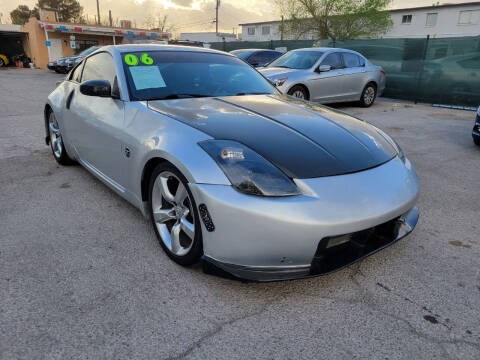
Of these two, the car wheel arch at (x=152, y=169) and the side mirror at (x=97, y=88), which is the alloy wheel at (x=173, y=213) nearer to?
the car wheel arch at (x=152, y=169)

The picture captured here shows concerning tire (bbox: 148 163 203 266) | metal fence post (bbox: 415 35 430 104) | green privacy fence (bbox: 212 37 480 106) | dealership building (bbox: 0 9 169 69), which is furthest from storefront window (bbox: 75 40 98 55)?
tire (bbox: 148 163 203 266)

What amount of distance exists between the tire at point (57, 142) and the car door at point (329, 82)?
5667 mm

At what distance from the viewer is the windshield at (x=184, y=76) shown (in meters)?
2.89

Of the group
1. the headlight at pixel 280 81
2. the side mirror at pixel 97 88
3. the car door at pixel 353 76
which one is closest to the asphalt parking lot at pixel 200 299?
the side mirror at pixel 97 88

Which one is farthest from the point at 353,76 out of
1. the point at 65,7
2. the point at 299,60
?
the point at 65,7

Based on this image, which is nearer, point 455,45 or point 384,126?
point 384,126

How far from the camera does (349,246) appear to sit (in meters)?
2.03

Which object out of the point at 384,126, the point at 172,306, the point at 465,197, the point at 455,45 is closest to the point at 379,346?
the point at 172,306

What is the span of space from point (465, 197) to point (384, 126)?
402 cm

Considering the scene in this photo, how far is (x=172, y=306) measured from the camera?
200 cm

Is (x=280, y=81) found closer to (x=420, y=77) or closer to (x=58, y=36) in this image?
(x=420, y=77)

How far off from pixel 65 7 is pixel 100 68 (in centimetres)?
6962

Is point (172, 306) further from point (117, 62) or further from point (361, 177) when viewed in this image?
point (117, 62)

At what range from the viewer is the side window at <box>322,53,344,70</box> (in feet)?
29.0
